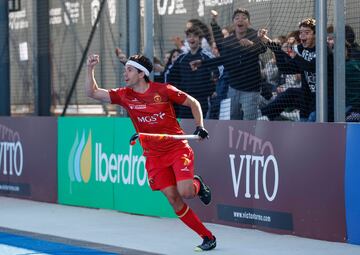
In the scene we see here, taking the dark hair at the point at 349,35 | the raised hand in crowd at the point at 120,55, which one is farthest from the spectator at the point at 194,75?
the dark hair at the point at 349,35

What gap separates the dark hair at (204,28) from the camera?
44.2 ft

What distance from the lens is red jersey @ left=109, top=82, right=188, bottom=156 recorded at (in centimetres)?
1040

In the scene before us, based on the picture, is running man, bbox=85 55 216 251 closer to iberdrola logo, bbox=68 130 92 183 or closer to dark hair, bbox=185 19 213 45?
dark hair, bbox=185 19 213 45

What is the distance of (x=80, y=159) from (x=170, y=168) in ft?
14.5

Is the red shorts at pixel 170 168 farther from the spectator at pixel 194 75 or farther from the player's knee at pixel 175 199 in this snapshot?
the spectator at pixel 194 75

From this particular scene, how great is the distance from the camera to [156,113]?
1041 centimetres

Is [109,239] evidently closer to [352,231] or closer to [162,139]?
[162,139]

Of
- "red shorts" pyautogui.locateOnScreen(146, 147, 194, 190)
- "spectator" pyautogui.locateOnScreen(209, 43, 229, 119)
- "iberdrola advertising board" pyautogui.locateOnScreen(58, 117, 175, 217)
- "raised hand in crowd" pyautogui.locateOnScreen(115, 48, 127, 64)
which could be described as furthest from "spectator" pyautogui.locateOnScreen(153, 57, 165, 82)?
"red shorts" pyautogui.locateOnScreen(146, 147, 194, 190)

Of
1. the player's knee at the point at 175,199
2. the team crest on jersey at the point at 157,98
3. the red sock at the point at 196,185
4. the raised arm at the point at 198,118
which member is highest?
the team crest on jersey at the point at 157,98

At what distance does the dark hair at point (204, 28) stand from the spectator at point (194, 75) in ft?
0.12

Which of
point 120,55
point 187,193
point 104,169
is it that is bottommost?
point 104,169

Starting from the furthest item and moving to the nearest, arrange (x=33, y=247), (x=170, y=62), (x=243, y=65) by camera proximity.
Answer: (x=170, y=62) < (x=243, y=65) < (x=33, y=247)

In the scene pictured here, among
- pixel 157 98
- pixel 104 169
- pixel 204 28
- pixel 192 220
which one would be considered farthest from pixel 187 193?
pixel 104 169

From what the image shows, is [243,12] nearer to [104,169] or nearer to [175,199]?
[104,169]
